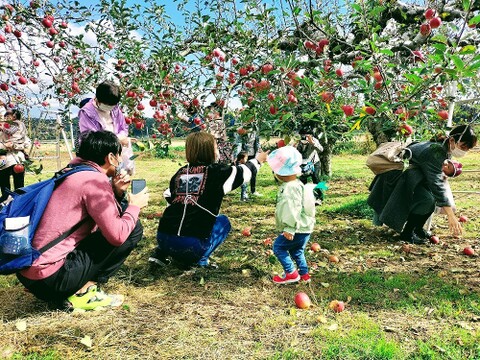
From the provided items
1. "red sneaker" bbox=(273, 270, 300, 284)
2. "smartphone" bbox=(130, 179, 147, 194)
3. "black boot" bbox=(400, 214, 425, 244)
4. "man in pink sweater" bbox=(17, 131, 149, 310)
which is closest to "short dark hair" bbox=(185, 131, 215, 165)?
"smartphone" bbox=(130, 179, 147, 194)

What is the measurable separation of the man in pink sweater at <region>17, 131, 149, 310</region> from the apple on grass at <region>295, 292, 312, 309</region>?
1.25 metres

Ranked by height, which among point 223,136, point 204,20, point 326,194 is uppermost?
point 204,20

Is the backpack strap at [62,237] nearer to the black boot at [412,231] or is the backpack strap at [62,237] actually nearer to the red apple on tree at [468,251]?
the black boot at [412,231]

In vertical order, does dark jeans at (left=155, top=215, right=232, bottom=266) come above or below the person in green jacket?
below

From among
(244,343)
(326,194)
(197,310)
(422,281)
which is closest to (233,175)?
(197,310)

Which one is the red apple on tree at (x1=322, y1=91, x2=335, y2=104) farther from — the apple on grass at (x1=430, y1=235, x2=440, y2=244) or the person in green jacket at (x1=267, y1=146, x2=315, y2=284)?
the apple on grass at (x1=430, y1=235, x2=440, y2=244)

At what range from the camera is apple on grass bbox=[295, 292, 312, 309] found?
270cm

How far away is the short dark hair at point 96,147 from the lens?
2473 mm

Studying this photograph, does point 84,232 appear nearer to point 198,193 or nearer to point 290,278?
point 198,193

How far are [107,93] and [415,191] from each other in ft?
10.4

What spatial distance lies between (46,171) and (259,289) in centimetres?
1034

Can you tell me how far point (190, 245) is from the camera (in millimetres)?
3119

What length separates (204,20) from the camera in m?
4.01

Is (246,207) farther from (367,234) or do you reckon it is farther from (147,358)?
(147,358)
